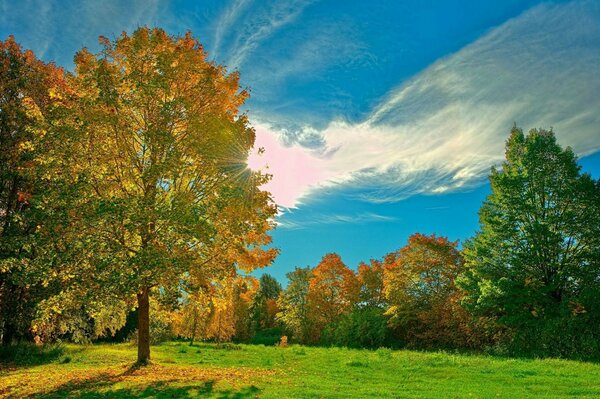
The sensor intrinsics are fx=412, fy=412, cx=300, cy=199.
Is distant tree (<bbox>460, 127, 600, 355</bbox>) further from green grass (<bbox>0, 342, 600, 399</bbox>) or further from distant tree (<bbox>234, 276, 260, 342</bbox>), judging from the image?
distant tree (<bbox>234, 276, 260, 342</bbox>)

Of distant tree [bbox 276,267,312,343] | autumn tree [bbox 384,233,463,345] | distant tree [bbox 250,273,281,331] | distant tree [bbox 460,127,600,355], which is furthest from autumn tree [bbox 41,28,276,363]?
distant tree [bbox 250,273,281,331]

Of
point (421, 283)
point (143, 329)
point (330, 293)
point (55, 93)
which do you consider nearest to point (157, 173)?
point (55, 93)

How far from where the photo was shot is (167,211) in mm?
16531

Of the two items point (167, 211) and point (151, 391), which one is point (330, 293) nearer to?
point (167, 211)

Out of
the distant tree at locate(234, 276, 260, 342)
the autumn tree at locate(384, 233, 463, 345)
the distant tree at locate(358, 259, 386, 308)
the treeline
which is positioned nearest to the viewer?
the treeline

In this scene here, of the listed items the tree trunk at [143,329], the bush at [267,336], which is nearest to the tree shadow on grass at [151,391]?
the tree trunk at [143,329]

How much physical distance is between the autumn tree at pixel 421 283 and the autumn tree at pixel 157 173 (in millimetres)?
32879

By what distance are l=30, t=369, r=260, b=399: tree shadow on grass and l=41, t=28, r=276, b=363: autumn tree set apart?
3414 millimetres

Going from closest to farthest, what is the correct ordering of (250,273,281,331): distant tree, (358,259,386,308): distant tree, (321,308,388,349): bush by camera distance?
(321,308,388,349): bush < (358,259,386,308): distant tree < (250,273,281,331): distant tree

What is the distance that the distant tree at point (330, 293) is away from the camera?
64.3 metres

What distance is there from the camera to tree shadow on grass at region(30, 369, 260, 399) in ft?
41.6

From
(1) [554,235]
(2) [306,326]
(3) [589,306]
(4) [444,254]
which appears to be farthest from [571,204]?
(2) [306,326]

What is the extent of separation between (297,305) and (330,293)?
801 cm

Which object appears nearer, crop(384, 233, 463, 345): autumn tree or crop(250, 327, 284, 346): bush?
crop(384, 233, 463, 345): autumn tree
